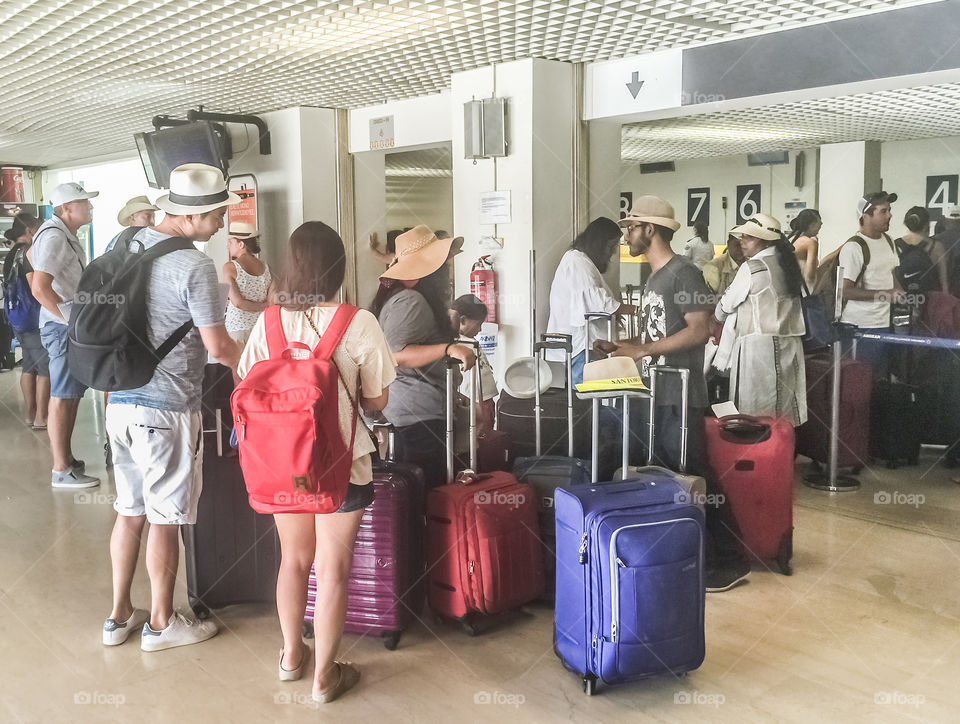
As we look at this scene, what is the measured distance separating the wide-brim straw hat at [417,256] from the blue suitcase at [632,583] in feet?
2.93

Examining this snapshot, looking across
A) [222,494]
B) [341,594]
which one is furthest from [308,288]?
[222,494]

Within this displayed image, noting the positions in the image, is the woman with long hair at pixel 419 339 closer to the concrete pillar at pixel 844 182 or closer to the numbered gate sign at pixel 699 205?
the concrete pillar at pixel 844 182

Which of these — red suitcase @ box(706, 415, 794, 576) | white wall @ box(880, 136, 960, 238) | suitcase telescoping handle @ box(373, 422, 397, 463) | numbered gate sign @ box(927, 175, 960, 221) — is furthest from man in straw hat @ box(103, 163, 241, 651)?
numbered gate sign @ box(927, 175, 960, 221)

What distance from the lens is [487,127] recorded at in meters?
4.85

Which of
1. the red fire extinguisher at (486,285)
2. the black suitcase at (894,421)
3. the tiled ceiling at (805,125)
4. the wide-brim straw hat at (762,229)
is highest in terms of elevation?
the tiled ceiling at (805,125)

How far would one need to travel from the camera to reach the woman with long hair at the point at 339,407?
2309 millimetres

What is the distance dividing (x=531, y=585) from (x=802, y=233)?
384 centimetres

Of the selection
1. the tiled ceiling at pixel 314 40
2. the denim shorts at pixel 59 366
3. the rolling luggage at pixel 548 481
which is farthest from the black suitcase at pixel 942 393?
the denim shorts at pixel 59 366

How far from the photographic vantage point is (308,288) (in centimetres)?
230

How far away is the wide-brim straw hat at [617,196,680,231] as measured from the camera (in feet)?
11.5

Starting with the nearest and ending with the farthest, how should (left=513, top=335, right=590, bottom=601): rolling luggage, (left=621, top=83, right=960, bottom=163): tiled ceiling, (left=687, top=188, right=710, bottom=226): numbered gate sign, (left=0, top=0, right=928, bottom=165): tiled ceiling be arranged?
(left=513, top=335, right=590, bottom=601): rolling luggage, (left=0, top=0, right=928, bottom=165): tiled ceiling, (left=621, top=83, right=960, bottom=163): tiled ceiling, (left=687, top=188, right=710, bottom=226): numbered gate sign

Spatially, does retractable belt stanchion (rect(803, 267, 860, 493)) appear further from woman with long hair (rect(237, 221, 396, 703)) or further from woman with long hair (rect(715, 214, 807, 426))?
woman with long hair (rect(237, 221, 396, 703))

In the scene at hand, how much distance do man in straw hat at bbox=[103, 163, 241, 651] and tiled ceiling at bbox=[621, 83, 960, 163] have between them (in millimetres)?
3976

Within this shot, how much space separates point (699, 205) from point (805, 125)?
113 inches
